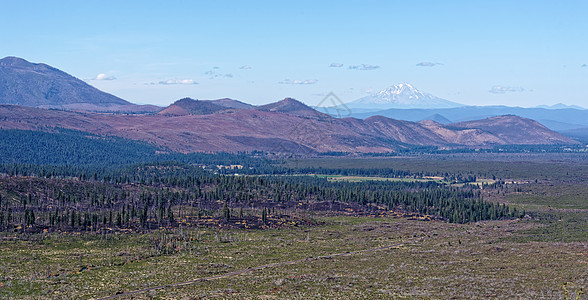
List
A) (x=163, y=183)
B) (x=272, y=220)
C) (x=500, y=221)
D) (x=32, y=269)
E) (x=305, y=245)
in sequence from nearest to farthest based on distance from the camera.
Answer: (x=32, y=269)
(x=305, y=245)
(x=272, y=220)
(x=500, y=221)
(x=163, y=183)

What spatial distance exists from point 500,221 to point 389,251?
59.2m

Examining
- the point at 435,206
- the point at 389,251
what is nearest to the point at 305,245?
the point at 389,251

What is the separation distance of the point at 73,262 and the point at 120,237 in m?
23.1

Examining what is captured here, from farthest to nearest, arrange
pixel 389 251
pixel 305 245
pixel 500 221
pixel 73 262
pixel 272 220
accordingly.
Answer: pixel 500 221 → pixel 272 220 → pixel 305 245 → pixel 389 251 → pixel 73 262

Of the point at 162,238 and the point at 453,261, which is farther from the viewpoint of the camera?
the point at 162,238

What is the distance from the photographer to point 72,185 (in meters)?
154

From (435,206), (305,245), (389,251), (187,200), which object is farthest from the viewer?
(435,206)

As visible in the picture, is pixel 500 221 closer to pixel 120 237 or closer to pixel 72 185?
pixel 120 237

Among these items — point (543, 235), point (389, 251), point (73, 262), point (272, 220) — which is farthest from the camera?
point (272, 220)

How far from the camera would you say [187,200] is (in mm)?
152250

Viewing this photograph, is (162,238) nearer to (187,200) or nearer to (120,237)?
(120,237)

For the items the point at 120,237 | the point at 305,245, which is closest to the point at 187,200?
the point at 120,237

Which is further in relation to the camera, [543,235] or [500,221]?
[500,221]

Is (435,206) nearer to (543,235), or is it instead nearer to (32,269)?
(543,235)
